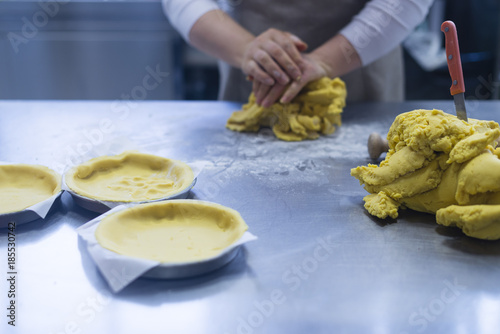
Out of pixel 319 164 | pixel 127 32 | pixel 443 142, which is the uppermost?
pixel 443 142

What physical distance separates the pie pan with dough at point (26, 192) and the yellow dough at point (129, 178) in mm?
66

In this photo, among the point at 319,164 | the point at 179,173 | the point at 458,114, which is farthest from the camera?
the point at 319,164

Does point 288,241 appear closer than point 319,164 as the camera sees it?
→ Yes

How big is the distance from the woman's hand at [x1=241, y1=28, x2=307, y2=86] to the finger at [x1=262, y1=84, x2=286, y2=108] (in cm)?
2

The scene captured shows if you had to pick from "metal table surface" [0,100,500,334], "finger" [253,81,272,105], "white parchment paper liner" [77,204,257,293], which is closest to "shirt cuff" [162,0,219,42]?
"finger" [253,81,272,105]

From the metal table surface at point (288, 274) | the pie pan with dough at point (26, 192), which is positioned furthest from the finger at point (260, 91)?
the pie pan with dough at point (26, 192)

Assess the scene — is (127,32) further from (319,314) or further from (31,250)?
(319,314)

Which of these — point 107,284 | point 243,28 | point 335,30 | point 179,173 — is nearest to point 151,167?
point 179,173

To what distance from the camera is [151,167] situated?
156cm

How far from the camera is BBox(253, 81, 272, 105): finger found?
2024 millimetres

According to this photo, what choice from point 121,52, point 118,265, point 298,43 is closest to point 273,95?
point 298,43

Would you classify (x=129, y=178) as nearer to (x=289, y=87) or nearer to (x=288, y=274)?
(x=288, y=274)

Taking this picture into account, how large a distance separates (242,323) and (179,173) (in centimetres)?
68

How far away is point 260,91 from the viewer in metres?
2.04
